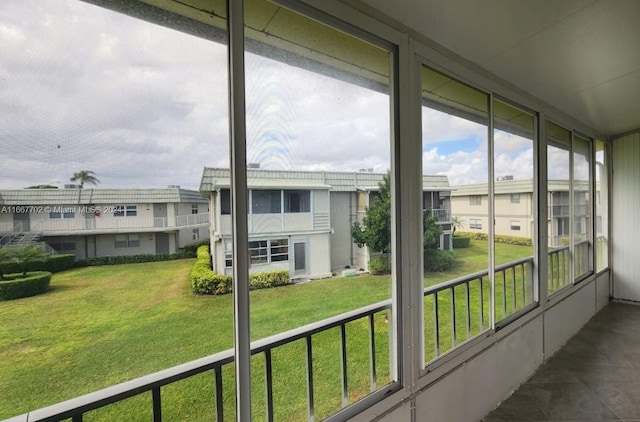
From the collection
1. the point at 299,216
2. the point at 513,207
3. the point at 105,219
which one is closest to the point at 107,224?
the point at 105,219

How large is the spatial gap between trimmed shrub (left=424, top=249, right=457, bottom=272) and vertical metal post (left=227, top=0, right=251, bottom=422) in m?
1.45

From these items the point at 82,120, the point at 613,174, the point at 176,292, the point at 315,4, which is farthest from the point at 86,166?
the point at 613,174

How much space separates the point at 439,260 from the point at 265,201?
5.34ft

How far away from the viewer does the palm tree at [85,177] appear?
95 centimetres

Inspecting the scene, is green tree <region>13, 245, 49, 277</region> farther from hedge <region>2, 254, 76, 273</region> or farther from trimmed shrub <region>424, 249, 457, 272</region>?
trimmed shrub <region>424, 249, 457, 272</region>

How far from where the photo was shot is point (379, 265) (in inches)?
72.4

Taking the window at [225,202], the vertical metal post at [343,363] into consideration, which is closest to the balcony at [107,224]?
the window at [225,202]

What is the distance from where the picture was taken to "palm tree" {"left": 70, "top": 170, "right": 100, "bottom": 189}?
0.95m

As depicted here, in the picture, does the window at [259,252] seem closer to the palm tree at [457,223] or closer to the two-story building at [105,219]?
the two-story building at [105,219]

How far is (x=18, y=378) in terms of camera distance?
35.2 inches

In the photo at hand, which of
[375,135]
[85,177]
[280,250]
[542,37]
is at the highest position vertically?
[542,37]

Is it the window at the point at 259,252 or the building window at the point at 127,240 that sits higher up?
the building window at the point at 127,240

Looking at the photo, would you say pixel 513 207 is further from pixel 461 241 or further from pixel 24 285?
pixel 24 285

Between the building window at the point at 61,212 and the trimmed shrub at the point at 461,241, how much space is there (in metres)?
2.54
